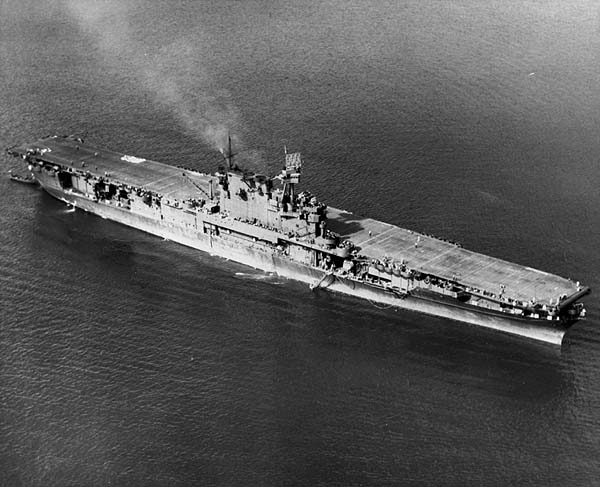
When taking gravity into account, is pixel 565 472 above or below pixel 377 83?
below

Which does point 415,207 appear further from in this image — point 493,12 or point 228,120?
point 493,12

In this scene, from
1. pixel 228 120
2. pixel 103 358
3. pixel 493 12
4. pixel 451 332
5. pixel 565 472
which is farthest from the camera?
pixel 493 12

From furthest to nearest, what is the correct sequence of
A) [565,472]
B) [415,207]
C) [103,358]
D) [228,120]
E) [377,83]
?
1. [377,83]
2. [228,120]
3. [415,207]
4. [103,358]
5. [565,472]

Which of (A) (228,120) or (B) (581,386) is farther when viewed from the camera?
(A) (228,120)

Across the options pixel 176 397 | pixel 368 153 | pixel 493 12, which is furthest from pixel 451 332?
pixel 493 12

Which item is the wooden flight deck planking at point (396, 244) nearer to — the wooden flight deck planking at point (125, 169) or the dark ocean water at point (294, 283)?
the wooden flight deck planking at point (125, 169)

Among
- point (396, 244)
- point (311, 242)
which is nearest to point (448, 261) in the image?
point (396, 244)

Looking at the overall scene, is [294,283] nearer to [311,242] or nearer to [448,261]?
[311,242]

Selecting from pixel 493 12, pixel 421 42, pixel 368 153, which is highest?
pixel 493 12
